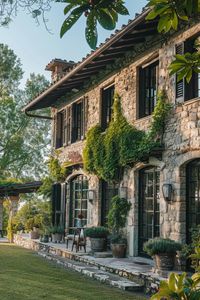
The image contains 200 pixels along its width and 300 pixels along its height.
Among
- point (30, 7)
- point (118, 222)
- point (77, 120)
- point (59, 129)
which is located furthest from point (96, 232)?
point (30, 7)

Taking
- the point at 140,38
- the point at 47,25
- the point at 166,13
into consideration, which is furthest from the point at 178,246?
the point at 166,13

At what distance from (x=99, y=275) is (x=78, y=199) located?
5923 mm

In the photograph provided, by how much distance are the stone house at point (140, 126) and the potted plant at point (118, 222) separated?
0.60 ft

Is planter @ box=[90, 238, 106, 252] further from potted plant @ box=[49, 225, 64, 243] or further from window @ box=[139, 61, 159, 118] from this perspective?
potted plant @ box=[49, 225, 64, 243]

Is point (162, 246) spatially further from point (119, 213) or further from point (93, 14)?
point (93, 14)

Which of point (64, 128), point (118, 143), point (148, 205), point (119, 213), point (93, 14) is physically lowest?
point (119, 213)

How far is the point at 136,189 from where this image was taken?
33.7ft

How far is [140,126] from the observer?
33.1 feet

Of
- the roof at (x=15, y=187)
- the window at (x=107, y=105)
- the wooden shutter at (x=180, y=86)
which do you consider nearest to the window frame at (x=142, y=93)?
the wooden shutter at (x=180, y=86)

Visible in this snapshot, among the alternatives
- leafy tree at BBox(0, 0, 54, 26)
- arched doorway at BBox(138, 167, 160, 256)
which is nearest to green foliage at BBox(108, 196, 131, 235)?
arched doorway at BBox(138, 167, 160, 256)

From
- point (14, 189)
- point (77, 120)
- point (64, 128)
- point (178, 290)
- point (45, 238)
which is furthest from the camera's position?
point (14, 189)

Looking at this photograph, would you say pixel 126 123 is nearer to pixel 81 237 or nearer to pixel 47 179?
pixel 81 237

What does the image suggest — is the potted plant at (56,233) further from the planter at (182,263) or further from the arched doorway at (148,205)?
the planter at (182,263)

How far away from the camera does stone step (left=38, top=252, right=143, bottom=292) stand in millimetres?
7319
